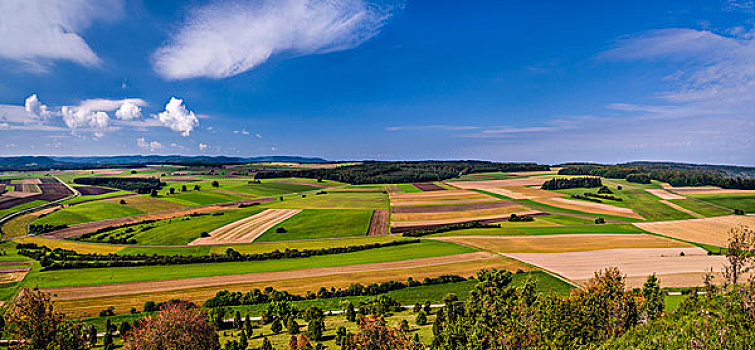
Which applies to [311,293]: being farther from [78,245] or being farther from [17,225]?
[17,225]

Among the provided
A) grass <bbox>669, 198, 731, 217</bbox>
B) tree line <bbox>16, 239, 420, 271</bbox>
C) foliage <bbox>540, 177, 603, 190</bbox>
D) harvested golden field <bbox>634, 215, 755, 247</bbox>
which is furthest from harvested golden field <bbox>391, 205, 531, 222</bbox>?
foliage <bbox>540, 177, 603, 190</bbox>

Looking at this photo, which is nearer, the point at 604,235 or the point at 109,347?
the point at 109,347

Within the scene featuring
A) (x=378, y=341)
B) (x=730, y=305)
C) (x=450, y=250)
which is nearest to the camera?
(x=378, y=341)

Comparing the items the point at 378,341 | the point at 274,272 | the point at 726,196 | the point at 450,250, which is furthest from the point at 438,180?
the point at 378,341

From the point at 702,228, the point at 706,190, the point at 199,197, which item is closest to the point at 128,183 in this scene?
the point at 199,197

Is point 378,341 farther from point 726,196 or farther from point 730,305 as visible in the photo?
point 726,196

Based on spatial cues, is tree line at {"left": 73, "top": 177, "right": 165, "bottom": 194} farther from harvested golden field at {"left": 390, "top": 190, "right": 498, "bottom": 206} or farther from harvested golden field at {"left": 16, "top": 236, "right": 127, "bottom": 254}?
harvested golden field at {"left": 390, "top": 190, "right": 498, "bottom": 206}

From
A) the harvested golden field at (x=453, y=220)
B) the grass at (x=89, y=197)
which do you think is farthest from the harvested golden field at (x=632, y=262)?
the grass at (x=89, y=197)

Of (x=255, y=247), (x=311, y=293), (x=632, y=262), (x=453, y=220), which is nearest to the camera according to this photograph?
(x=311, y=293)
